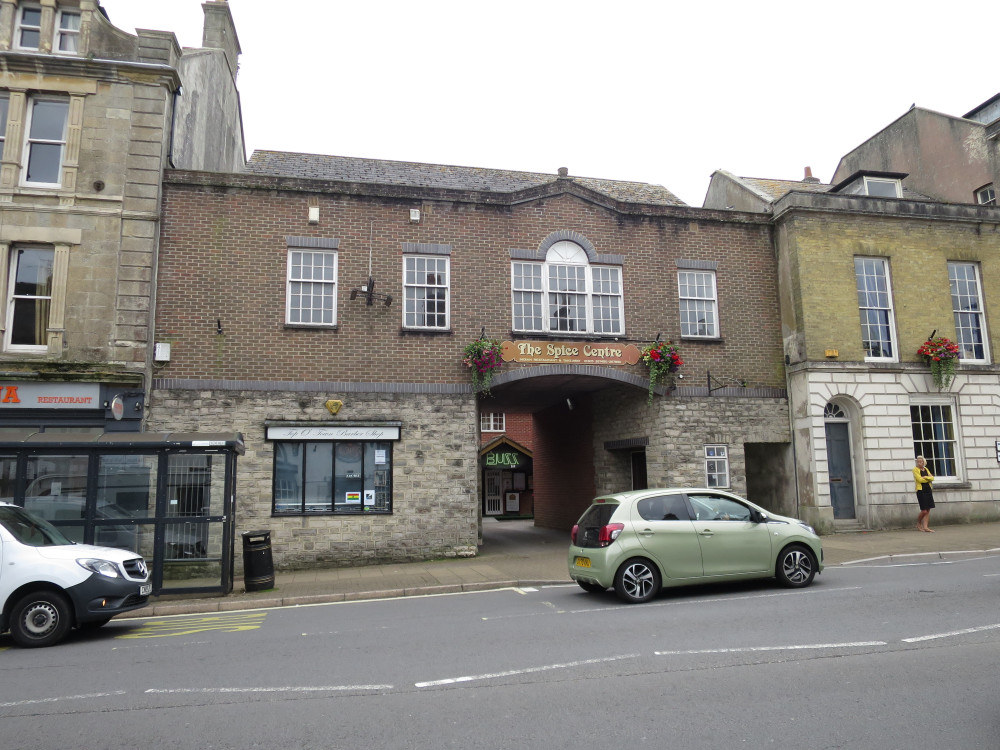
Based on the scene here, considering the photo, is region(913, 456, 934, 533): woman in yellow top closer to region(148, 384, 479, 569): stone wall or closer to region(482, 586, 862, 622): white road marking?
region(482, 586, 862, 622): white road marking

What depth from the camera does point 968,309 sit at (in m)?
18.6

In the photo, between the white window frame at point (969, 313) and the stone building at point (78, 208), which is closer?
the stone building at point (78, 208)

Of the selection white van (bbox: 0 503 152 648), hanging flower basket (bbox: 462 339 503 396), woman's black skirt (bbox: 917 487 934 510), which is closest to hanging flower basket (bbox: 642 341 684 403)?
hanging flower basket (bbox: 462 339 503 396)

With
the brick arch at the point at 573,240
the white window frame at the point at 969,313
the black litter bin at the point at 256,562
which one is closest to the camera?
the black litter bin at the point at 256,562

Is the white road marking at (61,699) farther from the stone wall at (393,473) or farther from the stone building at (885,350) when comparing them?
the stone building at (885,350)

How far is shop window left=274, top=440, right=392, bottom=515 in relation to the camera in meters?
14.8

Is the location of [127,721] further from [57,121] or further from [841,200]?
[841,200]

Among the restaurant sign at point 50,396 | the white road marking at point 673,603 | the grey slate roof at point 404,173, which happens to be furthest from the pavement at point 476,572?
the grey slate roof at point 404,173

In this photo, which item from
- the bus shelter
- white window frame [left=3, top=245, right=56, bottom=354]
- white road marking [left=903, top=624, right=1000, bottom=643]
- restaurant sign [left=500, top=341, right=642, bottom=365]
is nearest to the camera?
white road marking [left=903, top=624, right=1000, bottom=643]

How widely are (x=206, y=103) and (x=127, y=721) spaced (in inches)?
668

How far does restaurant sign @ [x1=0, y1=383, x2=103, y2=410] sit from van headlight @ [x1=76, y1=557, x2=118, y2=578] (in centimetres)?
608

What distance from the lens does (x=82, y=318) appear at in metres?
14.1

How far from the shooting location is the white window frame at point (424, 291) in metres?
15.9

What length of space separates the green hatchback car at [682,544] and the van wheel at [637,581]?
14mm
